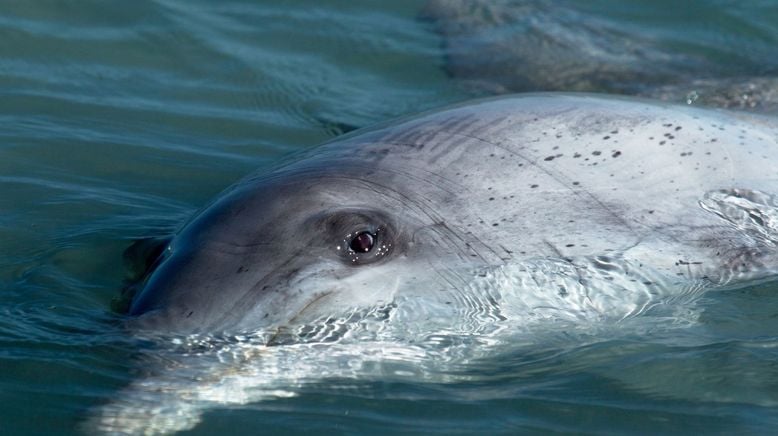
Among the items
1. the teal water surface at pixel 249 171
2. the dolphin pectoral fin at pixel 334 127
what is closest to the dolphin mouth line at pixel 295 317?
the teal water surface at pixel 249 171

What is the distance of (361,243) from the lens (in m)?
5.90

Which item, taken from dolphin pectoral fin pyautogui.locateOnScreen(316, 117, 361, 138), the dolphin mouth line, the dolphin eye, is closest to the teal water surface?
dolphin pectoral fin pyautogui.locateOnScreen(316, 117, 361, 138)

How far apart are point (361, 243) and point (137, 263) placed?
1461 mm

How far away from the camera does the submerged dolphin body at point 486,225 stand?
18.9ft

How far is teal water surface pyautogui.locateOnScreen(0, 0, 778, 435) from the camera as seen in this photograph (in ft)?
18.3

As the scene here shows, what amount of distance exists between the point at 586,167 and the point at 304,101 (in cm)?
427

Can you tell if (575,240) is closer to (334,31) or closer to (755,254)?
(755,254)

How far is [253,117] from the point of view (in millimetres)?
10000

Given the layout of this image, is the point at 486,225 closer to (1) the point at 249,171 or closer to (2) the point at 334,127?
(1) the point at 249,171

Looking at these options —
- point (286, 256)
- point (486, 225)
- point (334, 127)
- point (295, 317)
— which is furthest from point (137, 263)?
point (334, 127)

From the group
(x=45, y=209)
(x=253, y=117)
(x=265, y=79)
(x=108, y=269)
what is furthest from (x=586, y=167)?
(x=265, y=79)

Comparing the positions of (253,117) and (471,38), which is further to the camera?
(471,38)

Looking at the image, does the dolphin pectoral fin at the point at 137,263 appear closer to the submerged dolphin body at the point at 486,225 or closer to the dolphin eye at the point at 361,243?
the submerged dolphin body at the point at 486,225

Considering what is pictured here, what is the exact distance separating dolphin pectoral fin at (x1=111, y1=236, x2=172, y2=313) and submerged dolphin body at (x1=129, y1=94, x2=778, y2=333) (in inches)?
9.1
